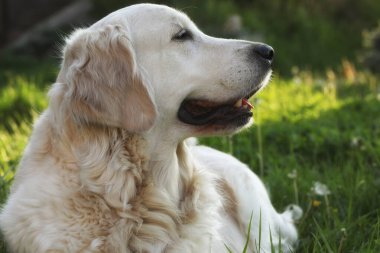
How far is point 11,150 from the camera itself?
182 inches

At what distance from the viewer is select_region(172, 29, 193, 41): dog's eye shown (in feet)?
9.93

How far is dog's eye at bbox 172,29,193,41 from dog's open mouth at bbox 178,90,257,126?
0.97ft

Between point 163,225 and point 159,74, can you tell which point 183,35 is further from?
point 163,225

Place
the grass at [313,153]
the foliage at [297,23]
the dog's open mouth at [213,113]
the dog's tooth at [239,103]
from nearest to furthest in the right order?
the dog's open mouth at [213,113], the dog's tooth at [239,103], the grass at [313,153], the foliage at [297,23]

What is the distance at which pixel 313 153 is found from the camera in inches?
186

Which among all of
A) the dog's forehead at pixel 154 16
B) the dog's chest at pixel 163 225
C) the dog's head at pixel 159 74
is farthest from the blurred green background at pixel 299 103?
the dog's forehead at pixel 154 16

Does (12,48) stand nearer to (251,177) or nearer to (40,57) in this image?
(40,57)

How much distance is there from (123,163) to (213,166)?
104cm

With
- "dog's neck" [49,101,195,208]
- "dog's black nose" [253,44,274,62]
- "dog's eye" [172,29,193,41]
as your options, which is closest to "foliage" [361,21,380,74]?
"dog's black nose" [253,44,274,62]

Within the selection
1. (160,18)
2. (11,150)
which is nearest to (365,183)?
(160,18)

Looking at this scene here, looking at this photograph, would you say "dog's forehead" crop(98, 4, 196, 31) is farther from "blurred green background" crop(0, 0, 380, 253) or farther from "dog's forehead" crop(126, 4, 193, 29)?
"blurred green background" crop(0, 0, 380, 253)

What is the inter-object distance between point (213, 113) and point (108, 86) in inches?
20.9

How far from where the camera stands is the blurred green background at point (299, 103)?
3.85m

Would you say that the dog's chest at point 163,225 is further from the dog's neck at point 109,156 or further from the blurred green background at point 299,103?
the blurred green background at point 299,103
